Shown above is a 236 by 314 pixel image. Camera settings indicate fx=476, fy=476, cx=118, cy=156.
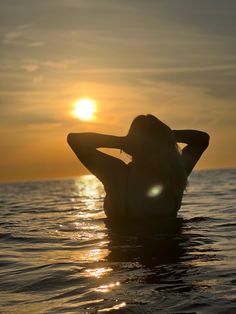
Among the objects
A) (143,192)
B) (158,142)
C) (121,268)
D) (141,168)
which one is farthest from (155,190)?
(121,268)

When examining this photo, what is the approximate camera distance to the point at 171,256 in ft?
21.2

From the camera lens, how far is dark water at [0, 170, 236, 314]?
168 inches

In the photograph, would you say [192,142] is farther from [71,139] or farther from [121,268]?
[121,268]

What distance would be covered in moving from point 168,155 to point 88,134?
5.71ft

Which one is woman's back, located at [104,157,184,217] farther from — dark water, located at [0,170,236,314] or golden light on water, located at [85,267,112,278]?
golden light on water, located at [85,267,112,278]

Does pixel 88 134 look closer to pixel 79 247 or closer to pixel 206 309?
pixel 79 247

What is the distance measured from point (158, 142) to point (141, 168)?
64cm

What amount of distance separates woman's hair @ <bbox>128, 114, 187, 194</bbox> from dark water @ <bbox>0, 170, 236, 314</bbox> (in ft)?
3.92

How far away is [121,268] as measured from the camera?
19.1 ft

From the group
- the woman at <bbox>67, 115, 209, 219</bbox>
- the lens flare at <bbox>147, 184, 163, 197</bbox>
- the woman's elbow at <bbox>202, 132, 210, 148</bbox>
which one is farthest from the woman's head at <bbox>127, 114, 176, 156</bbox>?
the woman's elbow at <bbox>202, 132, 210, 148</bbox>

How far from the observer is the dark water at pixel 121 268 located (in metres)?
4.27

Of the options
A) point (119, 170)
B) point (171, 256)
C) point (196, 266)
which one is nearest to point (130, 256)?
point (171, 256)

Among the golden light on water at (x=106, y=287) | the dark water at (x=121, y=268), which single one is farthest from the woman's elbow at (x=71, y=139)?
the golden light on water at (x=106, y=287)

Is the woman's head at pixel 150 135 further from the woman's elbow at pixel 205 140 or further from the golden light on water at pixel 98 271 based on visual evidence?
the golden light on water at pixel 98 271
